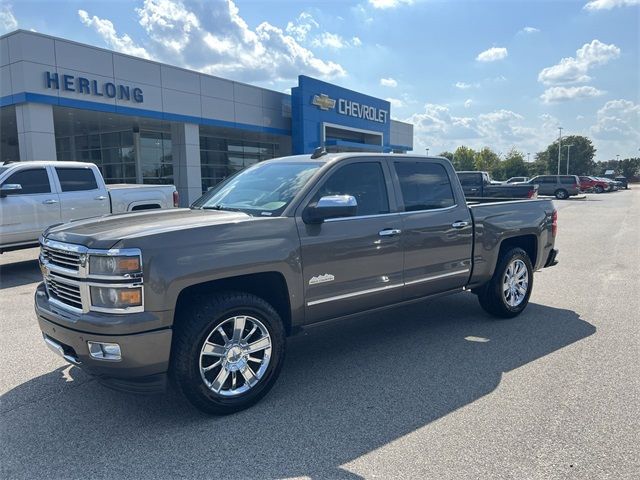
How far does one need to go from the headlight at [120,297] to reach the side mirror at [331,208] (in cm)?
144

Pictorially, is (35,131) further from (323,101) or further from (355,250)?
(323,101)

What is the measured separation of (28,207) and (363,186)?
752 centimetres

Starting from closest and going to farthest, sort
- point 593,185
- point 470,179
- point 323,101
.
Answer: point 470,179
point 323,101
point 593,185

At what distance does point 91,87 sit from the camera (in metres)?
18.7

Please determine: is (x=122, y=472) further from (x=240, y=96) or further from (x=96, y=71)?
(x=240, y=96)

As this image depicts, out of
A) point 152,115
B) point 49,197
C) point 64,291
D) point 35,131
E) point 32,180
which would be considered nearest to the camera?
point 64,291

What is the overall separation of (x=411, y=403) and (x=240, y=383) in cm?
132

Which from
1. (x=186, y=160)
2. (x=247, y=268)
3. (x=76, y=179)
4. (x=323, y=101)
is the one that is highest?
(x=323, y=101)

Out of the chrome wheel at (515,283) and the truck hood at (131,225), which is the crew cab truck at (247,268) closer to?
the truck hood at (131,225)

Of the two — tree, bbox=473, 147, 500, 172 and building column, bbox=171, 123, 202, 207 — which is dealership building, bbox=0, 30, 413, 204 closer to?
building column, bbox=171, 123, 202, 207

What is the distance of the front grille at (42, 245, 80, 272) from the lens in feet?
11.5

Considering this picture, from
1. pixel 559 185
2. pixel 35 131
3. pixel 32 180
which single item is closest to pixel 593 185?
pixel 559 185

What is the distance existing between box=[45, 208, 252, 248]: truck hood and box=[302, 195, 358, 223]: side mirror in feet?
1.67

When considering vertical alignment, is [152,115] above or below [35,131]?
above
